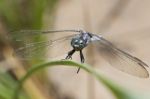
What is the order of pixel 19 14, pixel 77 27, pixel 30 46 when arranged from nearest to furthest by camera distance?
pixel 30 46, pixel 19 14, pixel 77 27

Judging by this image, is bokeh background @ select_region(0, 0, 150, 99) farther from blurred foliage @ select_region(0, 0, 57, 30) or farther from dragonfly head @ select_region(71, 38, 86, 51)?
dragonfly head @ select_region(71, 38, 86, 51)

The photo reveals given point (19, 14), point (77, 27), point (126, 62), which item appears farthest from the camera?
point (77, 27)

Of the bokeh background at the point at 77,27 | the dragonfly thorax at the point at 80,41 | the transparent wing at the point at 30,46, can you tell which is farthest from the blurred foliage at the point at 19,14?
the dragonfly thorax at the point at 80,41

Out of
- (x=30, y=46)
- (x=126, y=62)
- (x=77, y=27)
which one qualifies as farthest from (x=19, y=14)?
(x=126, y=62)

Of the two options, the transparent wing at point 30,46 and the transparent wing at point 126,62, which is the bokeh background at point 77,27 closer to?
the transparent wing at point 30,46

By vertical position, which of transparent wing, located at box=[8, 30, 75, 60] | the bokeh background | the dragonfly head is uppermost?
the dragonfly head

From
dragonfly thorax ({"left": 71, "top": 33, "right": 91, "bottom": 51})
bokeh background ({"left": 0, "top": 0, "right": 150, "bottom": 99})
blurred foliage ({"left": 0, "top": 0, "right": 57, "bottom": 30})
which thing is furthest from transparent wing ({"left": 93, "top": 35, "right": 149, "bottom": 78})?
blurred foliage ({"left": 0, "top": 0, "right": 57, "bottom": 30})

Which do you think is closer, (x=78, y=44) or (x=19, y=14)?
(x=78, y=44)

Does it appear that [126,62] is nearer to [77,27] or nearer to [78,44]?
[78,44]
